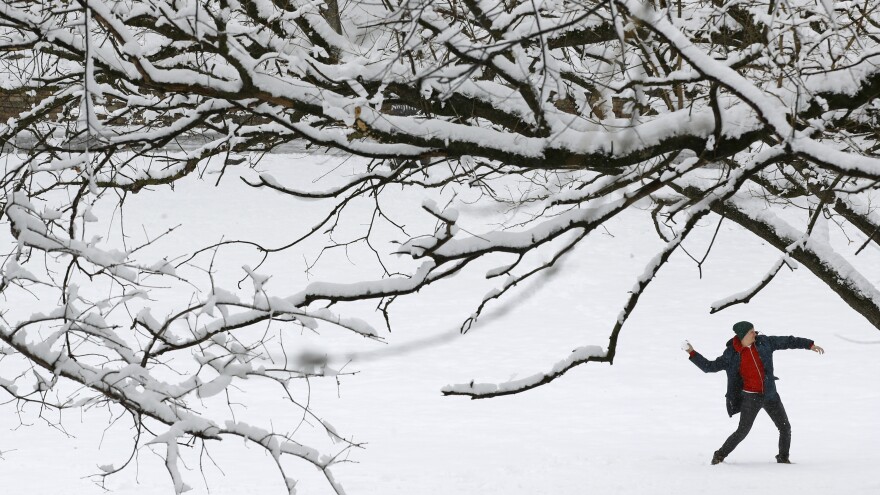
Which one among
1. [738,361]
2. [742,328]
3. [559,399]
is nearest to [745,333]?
[742,328]

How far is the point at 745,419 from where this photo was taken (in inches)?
307

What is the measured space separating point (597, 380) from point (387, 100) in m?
7.91

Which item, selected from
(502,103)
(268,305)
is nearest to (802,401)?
(502,103)

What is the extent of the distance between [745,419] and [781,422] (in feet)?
0.95

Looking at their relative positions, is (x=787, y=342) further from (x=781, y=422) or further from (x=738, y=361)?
(x=781, y=422)

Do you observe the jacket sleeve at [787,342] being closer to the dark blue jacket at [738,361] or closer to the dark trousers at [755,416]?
the dark blue jacket at [738,361]

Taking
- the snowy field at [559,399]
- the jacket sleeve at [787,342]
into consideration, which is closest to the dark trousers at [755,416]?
the snowy field at [559,399]

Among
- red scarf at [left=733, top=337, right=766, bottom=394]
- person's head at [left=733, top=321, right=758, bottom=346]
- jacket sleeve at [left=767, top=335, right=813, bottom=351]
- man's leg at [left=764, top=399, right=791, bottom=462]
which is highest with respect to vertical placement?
person's head at [left=733, top=321, right=758, bottom=346]

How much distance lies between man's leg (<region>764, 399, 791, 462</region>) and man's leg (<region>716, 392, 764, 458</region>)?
83mm

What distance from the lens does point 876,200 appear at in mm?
16922

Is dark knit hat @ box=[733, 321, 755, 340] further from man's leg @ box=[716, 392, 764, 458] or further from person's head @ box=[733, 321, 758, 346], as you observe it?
man's leg @ box=[716, 392, 764, 458]

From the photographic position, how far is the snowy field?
7656mm

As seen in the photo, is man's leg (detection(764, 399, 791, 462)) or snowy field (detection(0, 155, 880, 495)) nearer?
snowy field (detection(0, 155, 880, 495))

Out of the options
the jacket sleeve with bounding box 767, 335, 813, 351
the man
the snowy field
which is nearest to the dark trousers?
the man
